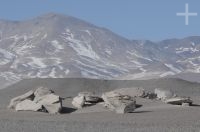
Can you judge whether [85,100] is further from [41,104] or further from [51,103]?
[41,104]

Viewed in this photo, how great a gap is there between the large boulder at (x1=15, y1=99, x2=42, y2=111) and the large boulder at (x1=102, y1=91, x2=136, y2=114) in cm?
385

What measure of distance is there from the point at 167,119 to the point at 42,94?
11.4m

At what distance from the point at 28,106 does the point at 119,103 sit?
17.6 feet

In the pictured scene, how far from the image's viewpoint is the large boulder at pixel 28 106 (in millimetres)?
36094

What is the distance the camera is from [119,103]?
115 feet

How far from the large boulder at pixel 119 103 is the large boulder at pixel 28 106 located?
152 inches

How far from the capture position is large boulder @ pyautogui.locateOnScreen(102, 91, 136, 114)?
34062 millimetres

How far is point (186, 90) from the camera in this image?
196ft

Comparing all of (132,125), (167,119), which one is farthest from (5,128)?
(167,119)

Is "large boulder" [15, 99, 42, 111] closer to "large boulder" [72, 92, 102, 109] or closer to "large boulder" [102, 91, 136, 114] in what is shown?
"large boulder" [72, 92, 102, 109]

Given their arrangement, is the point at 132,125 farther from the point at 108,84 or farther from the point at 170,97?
the point at 108,84

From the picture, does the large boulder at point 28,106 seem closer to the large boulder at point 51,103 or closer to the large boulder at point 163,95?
the large boulder at point 51,103

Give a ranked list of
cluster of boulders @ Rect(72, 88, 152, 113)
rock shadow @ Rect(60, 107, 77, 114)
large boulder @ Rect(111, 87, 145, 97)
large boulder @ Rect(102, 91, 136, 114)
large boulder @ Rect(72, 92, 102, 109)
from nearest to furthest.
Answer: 1. large boulder @ Rect(102, 91, 136, 114)
2. cluster of boulders @ Rect(72, 88, 152, 113)
3. rock shadow @ Rect(60, 107, 77, 114)
4. large boulder @ Rect(72, 92, 102, 109)
5. large boulder @ Rect(111, 87, 145, 97)

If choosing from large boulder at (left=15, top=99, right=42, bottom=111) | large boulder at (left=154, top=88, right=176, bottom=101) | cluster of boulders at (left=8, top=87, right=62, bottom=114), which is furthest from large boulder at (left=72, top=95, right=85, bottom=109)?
large boulder at (left=154, top=88, right=176, bottom=101)
